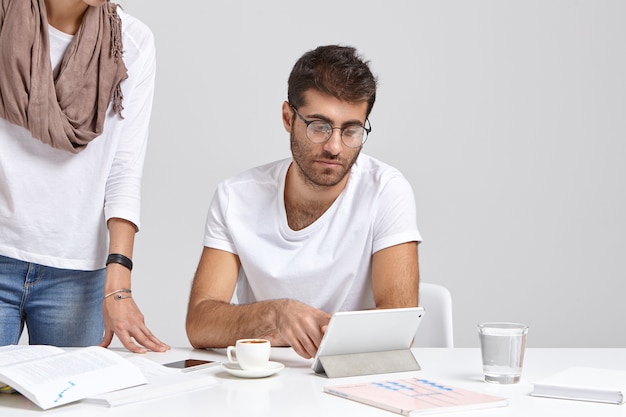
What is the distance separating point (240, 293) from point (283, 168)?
14.9 inches

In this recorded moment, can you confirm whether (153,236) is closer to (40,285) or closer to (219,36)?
(219,36)

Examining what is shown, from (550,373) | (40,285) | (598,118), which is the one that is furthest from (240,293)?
(598,118)

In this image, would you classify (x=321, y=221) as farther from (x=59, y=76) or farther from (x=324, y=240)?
(x=59, y=76)

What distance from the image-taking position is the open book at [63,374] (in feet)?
4.02

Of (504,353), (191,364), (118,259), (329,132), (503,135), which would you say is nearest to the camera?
(504,353)

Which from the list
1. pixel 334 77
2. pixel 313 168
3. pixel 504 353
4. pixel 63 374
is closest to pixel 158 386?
pixel 63 374

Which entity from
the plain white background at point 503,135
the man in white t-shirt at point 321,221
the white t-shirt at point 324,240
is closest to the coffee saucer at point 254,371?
the man in white t-shirt at point 321,221

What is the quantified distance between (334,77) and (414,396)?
103cm

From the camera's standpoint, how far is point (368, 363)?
150 cm

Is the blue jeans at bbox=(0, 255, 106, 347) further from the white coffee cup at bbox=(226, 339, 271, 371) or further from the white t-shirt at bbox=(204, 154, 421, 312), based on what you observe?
the white coffee cup at bbox=(226, 339, 271, 371)

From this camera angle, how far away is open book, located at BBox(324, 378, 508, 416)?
3.95ft

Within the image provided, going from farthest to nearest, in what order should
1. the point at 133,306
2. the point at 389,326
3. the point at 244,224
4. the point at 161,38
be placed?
the point at 161,38
the point at 244,224
the point at 133,306
the point at 389,326

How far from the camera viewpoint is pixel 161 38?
3541 mm

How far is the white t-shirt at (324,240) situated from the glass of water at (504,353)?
66cm
